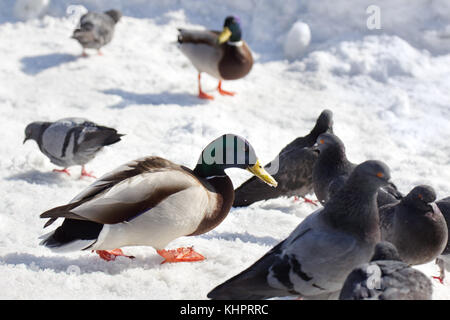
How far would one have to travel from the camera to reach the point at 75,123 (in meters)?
5.52

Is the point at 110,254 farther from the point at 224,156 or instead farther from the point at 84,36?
the point at 84,36

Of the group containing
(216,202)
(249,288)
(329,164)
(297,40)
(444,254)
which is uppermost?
(297,40)

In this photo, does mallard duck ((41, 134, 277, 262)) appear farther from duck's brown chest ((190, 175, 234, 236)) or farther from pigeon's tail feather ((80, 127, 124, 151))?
pigeon's tail feather ((80, 127, 124, 151))

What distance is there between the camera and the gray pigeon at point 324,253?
120 inches

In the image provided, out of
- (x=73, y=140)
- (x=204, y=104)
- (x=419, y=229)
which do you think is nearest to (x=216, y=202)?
(x=419, y=229)

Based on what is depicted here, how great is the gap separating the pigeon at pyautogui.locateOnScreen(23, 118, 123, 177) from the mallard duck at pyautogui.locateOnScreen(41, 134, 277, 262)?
5.28ft

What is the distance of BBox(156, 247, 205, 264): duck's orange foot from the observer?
3.88 metres

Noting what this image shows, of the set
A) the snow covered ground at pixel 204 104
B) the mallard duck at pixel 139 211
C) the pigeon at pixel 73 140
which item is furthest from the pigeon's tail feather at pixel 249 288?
the pigeon at pixel 73 140

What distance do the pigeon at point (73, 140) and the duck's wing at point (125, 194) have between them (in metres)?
1.61

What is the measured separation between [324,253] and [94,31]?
5.98 metres

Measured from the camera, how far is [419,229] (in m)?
3.71

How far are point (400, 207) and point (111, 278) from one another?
74.6 inches

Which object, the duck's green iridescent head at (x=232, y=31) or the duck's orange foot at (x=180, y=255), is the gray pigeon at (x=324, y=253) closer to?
the duck's orange foot at (x=180, y=255)
